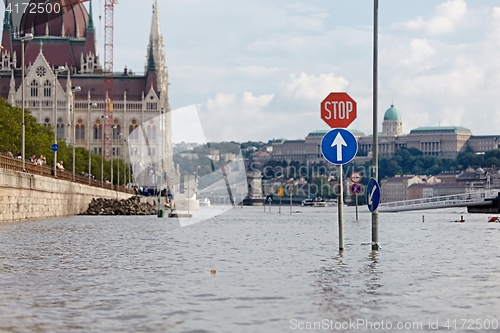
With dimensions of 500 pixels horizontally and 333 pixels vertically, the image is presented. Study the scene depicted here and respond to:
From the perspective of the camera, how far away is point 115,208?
309ft

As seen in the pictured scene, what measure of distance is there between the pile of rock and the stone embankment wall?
3248mm

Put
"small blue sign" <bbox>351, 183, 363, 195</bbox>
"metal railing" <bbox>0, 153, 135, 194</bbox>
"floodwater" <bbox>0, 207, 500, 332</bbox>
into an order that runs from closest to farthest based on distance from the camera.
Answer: "floodwater" <bbox>0, 207, 500, 332</bbox> < "metal railing" <bbox>0, 153, 135, 194</bbox> < "small blue sign" <bbox>351, 183, 363, 195</bbox>

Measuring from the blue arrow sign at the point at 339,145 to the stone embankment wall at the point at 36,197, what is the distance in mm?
26494

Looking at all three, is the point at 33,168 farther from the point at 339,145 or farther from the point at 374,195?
the point at 339,145

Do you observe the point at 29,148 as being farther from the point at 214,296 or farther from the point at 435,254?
the point at 214,296

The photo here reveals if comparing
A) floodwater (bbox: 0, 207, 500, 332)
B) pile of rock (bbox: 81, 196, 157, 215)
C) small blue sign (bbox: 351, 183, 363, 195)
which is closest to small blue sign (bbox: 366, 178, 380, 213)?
floodwater (bbox: 0, 207, 500, 332)

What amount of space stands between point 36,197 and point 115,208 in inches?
1448

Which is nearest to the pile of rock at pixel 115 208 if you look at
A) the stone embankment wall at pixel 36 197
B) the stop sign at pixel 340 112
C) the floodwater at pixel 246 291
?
the stone embankment wall at pixel 36 197

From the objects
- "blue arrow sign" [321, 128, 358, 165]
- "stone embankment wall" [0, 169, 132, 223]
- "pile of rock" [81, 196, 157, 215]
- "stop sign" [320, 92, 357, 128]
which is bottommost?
"pile of rock" [81, 196, 157, 215]

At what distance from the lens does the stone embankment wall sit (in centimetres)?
4816

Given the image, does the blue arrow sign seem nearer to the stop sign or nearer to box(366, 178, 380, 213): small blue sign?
the stop sign

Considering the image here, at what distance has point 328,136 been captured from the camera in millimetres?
21953

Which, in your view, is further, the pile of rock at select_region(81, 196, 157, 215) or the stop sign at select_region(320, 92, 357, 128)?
the pile of rock at select_region(81, 196, 157, 215)

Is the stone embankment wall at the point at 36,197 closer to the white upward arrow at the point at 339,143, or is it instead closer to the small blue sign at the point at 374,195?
the small blue sign at the point at 374,195
